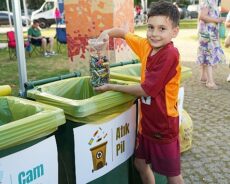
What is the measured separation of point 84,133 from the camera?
6.46ft

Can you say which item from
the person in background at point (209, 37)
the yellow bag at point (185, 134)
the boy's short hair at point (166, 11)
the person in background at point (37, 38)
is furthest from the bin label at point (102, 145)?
the person in background at point (37, 38)

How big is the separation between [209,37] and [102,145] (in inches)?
170

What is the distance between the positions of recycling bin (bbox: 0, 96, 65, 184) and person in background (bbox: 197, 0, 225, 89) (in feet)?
14.6

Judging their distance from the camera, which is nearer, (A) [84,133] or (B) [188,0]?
(A) [84,133]

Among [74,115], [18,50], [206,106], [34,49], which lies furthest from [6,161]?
[34,49]

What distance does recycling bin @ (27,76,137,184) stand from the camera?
1.95m

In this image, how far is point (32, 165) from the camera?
1.70m

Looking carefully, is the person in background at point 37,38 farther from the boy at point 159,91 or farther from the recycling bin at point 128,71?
the boy at point 159,91

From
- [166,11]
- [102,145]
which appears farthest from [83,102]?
[166,11]

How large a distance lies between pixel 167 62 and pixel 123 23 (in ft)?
11.8

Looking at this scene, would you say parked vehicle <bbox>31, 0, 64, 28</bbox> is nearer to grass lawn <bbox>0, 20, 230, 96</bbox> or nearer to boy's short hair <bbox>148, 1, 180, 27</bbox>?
grass lawn <bbox>0, 20, 230, 96</bbox>

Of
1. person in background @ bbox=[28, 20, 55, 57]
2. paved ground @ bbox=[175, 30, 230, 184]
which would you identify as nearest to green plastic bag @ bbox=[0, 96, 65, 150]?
paved ground @ bbox=[175, 30, 230, 184]

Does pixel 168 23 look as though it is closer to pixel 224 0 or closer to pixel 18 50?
pixel 18 50

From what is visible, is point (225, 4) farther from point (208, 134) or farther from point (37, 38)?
point (208, 134)
